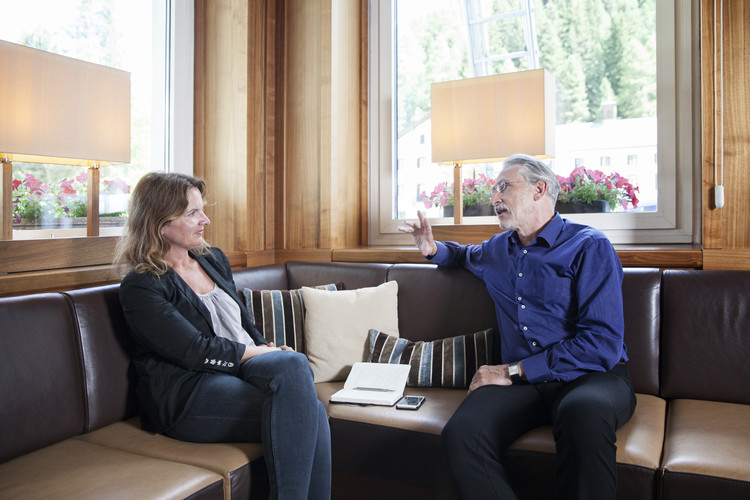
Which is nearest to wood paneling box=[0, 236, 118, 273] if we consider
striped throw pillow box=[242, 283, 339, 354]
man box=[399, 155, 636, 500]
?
striped throw pillow box=[242, 283, 339, 354]

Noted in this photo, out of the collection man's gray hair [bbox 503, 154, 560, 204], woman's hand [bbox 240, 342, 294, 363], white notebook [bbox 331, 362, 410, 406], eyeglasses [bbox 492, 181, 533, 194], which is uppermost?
man's gray hair [bbox 503, 154, 560, 204]

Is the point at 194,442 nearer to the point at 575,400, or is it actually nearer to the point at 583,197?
the point at 575,400

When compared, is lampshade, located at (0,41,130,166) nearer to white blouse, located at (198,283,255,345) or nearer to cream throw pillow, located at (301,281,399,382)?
white blouse, located at (198,283,255,345)

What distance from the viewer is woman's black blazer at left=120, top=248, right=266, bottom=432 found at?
66.2 inches

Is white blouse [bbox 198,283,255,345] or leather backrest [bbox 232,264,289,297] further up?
leather backrest [bbox 232,264,289,297]

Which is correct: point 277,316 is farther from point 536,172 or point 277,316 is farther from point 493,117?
point 493,117

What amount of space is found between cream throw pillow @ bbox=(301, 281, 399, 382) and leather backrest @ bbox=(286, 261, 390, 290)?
0.17m

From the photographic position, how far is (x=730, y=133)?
7.13 feet

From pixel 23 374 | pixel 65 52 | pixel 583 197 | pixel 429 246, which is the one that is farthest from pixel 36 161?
pixel 583 197

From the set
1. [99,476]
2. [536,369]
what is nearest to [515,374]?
[536,369]

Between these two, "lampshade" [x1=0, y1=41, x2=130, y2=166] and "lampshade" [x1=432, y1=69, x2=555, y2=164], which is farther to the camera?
"lampshade" [x1=432, y1=69, x2=555, y2=164]

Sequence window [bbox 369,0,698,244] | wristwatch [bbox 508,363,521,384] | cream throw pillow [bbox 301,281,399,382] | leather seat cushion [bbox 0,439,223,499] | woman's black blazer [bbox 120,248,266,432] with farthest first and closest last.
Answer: window [bbox 369,0,698,244] < cream throw pillow [bbox 301,281,399,382] < wristwatch [bbox 508,363,521,384] < woman's black blazer [bbox 120,248,266,432] < leather seat cushion [bbox 0,439,223,499]

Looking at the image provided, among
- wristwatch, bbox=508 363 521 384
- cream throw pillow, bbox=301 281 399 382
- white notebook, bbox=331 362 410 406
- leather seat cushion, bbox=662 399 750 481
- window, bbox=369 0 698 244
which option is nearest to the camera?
leather seat cushion, bbox=662 399 750 481

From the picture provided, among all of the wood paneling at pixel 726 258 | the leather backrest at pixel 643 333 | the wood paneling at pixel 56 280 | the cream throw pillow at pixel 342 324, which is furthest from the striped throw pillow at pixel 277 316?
the wood paneling at pixel 726 258
